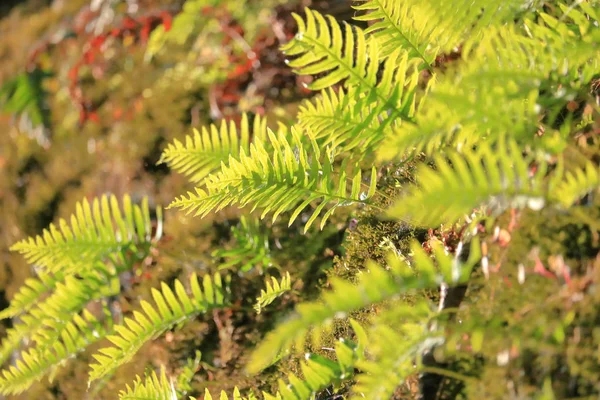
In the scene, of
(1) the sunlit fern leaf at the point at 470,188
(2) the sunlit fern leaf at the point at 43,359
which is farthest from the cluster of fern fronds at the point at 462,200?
(2) the sunlit fern leaf at the point at 43,359

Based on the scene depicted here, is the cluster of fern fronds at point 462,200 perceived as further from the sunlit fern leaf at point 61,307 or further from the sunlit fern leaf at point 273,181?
the sunlit fern leaf at point 61,307

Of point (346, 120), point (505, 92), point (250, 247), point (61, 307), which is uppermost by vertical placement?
point (505, 92)

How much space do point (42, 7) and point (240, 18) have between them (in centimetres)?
229

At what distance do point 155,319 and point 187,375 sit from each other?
0.27m

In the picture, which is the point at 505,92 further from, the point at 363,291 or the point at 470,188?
the point at 363,291

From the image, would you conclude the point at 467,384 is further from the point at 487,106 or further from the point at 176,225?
the point at 176,225

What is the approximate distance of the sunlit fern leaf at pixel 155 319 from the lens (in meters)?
1.76

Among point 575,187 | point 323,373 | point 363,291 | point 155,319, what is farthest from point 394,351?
point 155,319

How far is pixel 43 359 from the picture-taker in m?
1.99

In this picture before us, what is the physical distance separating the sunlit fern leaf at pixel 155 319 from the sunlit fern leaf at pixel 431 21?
92 centimetres

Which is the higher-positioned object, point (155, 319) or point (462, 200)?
point (462, 200)

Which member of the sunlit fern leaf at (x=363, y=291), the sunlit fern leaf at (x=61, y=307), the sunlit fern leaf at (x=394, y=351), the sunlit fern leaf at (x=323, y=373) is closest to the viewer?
the sunlit fern leaf at (x=363, y=291)

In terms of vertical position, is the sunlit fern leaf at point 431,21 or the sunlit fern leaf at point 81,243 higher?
the sunlit fern leaf at point 431,21

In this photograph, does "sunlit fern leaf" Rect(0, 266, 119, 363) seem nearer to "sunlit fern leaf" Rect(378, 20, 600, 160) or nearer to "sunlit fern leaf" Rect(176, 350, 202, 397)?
"sunlit fern leaf" Rect(176, 350, 202, 397)
